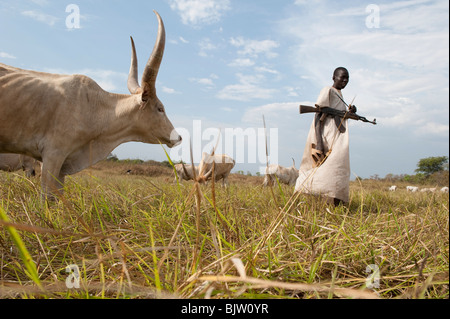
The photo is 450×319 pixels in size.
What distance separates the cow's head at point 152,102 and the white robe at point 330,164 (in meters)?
1.75

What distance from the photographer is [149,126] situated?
3.84 meters

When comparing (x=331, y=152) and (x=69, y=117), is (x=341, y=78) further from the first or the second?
(x=69, y=117)

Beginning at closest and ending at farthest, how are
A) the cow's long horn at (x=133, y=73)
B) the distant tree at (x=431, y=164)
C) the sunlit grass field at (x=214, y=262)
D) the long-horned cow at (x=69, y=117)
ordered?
the sunlit grass field at (x=214, y=262) < the long-horned cow at (x=69, y=117) < the cow's long horn at (x=133, y=73) < the distant tree at (x=431, y=164)

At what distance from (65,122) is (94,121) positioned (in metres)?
0.33

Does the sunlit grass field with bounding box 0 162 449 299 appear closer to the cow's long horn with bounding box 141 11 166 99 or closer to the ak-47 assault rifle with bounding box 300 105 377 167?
the ak-47 assault rifle with bounding box 300 105 377 167

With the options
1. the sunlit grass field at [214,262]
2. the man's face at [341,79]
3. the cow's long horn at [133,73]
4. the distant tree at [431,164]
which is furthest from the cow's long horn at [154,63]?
the distant tree at [431,164]

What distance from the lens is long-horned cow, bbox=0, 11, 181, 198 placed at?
319 cm

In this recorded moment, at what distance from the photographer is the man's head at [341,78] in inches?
165

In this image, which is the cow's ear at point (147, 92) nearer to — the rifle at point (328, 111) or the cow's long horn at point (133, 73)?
the cow's long horn at point (133, 73)

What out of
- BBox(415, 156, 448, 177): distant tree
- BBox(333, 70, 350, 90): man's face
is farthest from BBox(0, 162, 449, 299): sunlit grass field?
BBox(415, 156, 448, 177): distant tree

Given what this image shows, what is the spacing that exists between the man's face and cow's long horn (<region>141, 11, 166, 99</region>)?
2.38 m

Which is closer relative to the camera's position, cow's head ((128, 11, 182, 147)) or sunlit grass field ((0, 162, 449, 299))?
sunlit grass field ((0, 162, 449, 299))
